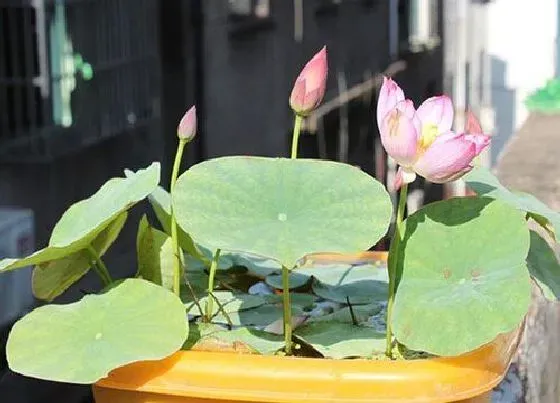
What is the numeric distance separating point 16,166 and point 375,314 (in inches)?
116

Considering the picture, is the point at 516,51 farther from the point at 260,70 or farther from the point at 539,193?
the point at 539,193

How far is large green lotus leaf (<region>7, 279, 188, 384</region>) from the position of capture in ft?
3.14

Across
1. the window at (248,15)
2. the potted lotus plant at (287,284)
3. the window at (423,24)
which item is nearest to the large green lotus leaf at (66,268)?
the potted lotus plant at (287,284)

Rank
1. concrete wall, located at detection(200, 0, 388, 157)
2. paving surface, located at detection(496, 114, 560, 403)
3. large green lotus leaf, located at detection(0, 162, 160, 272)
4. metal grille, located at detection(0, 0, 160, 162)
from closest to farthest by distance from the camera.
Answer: large green lotus leaf, located at detection(0, 162, 160, 272), paving surface, located at detection(496, 114, 560, 403), metal grille, located at detection(0, 0, 160, 162), concrete wall, located at detection(200, 0, 388, 157)

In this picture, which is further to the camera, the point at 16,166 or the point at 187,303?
the point at 16,166

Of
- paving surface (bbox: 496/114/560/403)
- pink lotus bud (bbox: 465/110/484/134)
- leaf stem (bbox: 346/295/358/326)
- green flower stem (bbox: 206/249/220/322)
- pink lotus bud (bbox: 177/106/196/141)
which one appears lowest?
paving surface (bbox: 496/114/560/403)

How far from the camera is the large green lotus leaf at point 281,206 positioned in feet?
3.15

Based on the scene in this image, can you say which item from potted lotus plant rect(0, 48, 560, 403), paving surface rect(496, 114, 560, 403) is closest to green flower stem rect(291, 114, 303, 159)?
potted lotus plant rect(0, 48, 560, 403)

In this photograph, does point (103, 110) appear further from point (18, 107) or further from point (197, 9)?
point (197, 9)

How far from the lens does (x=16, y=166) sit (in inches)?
155

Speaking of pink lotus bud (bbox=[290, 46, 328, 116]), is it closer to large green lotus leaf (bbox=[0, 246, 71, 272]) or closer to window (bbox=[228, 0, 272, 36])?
large green lotus leaf (bbox=[0, 246, 71, 272])

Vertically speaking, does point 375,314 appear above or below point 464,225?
below

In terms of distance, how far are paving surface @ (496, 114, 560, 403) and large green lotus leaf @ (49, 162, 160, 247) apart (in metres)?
0.64

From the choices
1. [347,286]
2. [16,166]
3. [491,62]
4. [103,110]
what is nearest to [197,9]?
[103,110]
